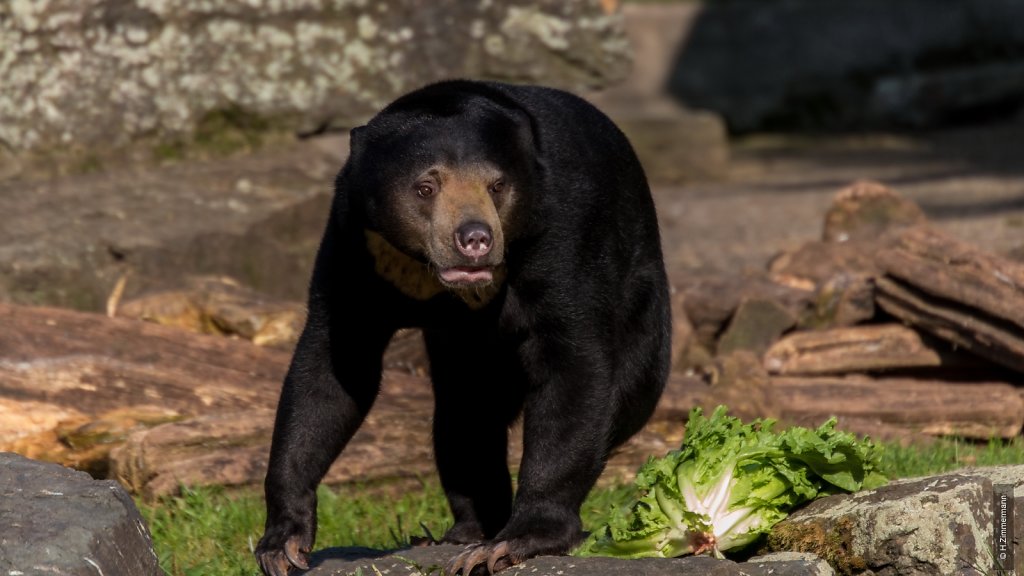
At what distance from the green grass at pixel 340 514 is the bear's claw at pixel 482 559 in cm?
87

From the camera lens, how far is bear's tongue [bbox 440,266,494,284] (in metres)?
4.48

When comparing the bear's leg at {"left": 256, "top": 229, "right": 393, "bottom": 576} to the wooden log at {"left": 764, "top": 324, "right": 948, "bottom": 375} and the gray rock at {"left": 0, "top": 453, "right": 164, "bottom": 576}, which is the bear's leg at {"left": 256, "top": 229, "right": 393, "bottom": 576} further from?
the wooden log at {"left": 764, "top": 324, "right": 948, "bottom": 375}

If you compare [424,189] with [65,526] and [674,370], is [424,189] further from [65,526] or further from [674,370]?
[674,370]

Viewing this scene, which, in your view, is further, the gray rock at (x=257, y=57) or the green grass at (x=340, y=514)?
the gray rock at (x=257, y=57)

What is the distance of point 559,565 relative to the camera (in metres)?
4.20

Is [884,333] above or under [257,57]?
under

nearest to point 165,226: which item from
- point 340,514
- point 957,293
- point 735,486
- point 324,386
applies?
point 340,514

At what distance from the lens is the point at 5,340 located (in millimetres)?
6355

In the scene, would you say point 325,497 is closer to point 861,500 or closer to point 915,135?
point 861,500

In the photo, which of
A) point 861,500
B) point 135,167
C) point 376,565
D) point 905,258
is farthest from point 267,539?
point 135,167

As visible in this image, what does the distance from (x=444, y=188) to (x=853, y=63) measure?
1192 centimetres

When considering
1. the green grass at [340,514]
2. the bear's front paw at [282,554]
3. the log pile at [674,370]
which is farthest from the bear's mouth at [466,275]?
the log pile at [674,370]

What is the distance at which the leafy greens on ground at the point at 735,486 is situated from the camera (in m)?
4.48

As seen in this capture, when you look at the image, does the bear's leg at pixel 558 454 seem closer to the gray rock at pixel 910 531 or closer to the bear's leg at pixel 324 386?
the bear's leg at pixel 324 386
